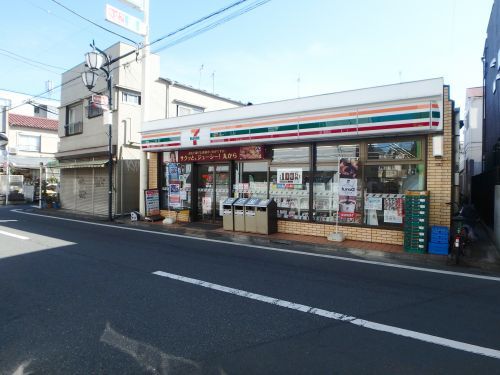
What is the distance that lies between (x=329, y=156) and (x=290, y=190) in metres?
1.67

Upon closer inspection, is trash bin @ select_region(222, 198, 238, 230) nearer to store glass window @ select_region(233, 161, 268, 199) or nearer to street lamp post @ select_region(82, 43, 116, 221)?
store glass window @ select_region(233, 161, 268, 199)

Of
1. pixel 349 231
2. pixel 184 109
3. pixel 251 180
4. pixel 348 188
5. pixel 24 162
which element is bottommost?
pixel 349 231

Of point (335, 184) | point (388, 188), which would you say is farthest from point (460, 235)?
point (335, 184)

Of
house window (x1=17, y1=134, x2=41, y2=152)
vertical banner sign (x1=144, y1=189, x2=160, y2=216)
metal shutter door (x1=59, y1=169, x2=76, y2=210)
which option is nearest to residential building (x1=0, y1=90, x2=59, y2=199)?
house window (x1=17, y1=134, x2=41, y2=152)

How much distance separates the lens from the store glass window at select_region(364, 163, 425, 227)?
9.33 meters

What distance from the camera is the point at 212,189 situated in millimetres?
13406

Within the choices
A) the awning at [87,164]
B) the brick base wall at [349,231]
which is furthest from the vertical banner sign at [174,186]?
the brick base wall at [349,231]

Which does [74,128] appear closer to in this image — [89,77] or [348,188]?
[89,77]

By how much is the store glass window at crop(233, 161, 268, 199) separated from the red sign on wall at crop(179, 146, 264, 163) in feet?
1.18

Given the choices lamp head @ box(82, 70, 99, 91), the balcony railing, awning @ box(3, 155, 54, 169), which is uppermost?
lamp head @ box(82, 70, 99, 91)

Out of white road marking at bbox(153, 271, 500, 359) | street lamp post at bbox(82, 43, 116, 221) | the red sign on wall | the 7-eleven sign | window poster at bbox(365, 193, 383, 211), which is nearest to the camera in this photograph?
white road marking at bbox(153, 271, 500, 359)

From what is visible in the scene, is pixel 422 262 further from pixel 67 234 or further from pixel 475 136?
pixel 475 136

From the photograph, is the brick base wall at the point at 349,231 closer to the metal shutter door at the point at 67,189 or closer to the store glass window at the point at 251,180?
the store glass window at the point at 251,180

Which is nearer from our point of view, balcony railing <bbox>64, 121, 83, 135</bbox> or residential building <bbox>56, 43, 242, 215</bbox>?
residential building <bbox>56, 43, 242, 215</bbox>
